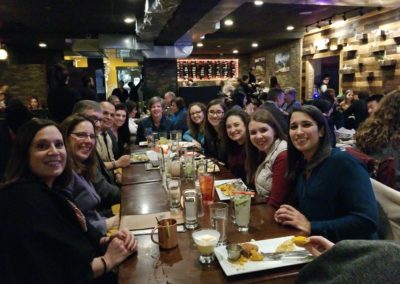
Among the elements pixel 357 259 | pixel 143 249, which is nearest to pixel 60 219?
pixel 143 249

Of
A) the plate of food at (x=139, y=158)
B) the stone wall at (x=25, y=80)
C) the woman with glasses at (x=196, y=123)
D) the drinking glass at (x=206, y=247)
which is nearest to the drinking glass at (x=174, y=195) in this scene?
the drinking glass at (x=206, y=247)

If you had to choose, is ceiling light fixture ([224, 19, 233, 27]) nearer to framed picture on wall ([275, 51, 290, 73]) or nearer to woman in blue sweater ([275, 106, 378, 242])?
framed picture on wall ([275, 51, 290, 73])

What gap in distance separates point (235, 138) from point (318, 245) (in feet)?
6.05

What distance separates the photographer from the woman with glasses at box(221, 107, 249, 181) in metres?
3.04

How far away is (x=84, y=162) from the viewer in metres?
2.45

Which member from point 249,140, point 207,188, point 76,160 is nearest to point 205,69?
point 249,140

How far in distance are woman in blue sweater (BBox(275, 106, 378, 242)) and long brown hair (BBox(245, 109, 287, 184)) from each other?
47cm

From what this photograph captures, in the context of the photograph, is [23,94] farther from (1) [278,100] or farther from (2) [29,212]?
(2) [29,212]

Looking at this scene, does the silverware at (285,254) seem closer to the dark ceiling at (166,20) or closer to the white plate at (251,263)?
the white plate at (251,263)

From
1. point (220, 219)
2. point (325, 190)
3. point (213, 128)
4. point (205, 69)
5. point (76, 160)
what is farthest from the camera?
point (205, 69)

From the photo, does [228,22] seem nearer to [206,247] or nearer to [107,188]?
[107,188]

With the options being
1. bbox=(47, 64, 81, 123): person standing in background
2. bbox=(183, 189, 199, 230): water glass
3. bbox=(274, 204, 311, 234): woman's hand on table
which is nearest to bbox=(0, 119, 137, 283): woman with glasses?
bbox=(183, 189, 199, 230): water glass

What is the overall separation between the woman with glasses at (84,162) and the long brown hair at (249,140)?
3.81 feet

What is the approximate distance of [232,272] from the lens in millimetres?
1180
